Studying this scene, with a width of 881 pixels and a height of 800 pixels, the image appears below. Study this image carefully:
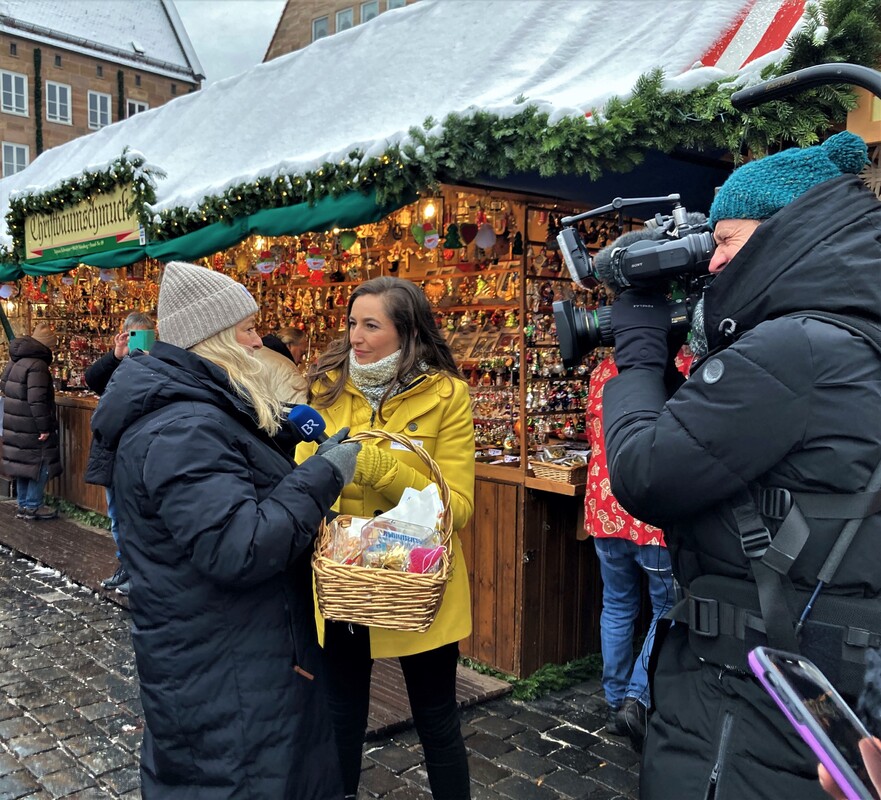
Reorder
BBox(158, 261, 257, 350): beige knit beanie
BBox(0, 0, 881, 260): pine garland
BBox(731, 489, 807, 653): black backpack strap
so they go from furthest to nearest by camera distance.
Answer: BBox(0, 0, 881, 260): pine garland, BBox(158, 261, 257, 350): beige knit beanie, BBox(731, 489, 807, 653): black backpack strap

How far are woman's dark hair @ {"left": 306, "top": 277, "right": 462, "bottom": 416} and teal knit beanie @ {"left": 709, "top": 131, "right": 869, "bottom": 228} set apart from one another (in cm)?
132

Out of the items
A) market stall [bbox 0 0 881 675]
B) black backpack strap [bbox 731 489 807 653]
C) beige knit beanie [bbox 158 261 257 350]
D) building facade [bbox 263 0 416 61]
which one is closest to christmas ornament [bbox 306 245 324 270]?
market stall [bbox 0 0 881 675]

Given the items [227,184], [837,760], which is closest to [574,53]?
[227,184]

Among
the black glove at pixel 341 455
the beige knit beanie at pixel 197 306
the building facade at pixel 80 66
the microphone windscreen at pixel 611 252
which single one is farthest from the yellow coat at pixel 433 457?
the building facade at pixel 80 66

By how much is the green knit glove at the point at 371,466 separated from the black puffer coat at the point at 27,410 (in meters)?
6.39

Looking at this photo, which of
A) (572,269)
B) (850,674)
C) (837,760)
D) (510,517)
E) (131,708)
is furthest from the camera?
(510,517)

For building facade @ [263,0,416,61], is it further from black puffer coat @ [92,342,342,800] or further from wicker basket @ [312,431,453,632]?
wicker basket @ [312,431,453,632]

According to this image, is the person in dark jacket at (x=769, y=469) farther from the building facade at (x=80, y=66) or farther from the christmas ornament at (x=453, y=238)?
the building facade at (x=80, y=66)

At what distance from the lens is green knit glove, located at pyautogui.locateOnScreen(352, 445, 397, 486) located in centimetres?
238

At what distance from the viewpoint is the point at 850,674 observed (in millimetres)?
1349

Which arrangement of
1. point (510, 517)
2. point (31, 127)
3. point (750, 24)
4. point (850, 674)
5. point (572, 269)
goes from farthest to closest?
point (31, 127) → point (510, 517) → point (750, 24) → point (572, 269) → point (850, 674)

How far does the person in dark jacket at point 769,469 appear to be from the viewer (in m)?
1.37

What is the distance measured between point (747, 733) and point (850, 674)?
0.21 metres

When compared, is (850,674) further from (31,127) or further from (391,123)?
(31,127)
